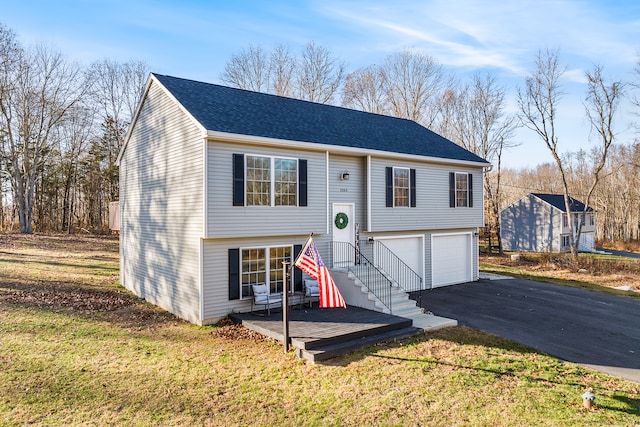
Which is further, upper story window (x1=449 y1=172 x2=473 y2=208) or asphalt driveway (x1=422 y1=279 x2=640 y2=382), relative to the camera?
upper story window (x1=449 y1=172 x2=473 y2=208)

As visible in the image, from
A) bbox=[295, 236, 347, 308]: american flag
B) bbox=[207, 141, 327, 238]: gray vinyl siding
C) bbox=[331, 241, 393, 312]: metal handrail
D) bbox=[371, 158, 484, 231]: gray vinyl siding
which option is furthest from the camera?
→ bbox=[371, 158, 484, 231]: gray vinyl siding

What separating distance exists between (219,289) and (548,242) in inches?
1363

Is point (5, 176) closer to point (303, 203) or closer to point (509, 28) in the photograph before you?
point (303, 203)

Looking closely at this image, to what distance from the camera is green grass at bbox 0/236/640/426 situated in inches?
225

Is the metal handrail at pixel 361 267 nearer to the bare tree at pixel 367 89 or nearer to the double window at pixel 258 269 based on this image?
the double window at pixel 258 269

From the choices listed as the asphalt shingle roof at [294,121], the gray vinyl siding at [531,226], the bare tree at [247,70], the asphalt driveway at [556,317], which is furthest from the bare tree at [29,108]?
the gray vinyl siding at [531,226]

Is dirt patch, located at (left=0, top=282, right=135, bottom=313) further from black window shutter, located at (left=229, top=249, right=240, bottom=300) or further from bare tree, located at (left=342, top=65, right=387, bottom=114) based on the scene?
bare tree, located at (left=342, top=65, right=387, bottom=114)

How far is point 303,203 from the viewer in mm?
11602

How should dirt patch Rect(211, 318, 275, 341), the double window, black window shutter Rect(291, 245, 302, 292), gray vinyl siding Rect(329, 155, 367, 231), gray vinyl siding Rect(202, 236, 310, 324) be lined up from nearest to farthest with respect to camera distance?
dirt patch Rect(211, 318, 275, 341) < gray vinyl siding Rect(202, 236, 310, 324) < the double window < black window shutter Rect(291, 245, 302, 292) < gray vinyl siding Rect(329, 155, 367, 231)

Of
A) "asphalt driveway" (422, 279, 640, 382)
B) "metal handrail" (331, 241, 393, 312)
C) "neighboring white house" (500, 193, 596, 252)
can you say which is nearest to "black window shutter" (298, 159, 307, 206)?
"metal handrail" (331, 241, 393, 312)

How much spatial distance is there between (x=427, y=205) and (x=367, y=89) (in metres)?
20.8

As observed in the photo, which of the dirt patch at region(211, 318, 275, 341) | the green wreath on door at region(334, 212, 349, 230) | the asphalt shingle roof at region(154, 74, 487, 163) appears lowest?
the dirt patch at region(211, 318, 275, 341)

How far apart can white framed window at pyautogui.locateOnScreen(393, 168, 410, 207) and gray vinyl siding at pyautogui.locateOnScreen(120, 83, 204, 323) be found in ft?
23.6

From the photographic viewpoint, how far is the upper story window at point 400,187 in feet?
46.1
